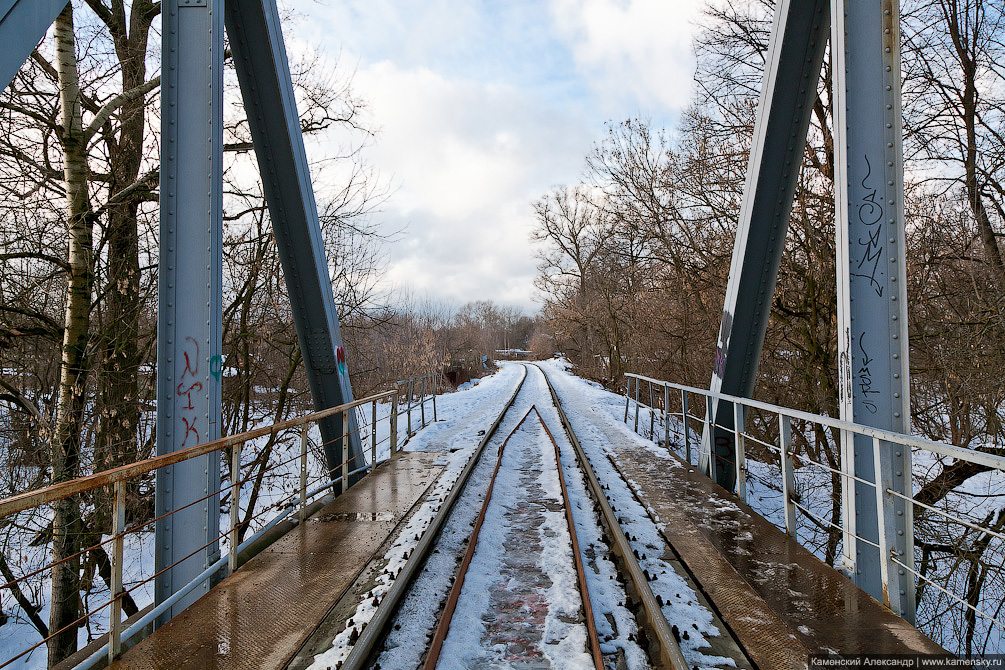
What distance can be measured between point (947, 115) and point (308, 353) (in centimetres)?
1025

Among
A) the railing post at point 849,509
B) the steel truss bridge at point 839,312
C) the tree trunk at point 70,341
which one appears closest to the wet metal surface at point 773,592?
the railing post at point 849,509

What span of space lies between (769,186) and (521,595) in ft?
14.9

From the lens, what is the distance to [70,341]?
21.0 feet

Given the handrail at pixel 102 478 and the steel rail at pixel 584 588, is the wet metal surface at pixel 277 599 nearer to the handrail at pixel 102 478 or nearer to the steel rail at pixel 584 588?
the handrail at pixel 102 478

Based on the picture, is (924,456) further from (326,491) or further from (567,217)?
(567,217)

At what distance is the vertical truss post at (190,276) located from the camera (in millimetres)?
3535

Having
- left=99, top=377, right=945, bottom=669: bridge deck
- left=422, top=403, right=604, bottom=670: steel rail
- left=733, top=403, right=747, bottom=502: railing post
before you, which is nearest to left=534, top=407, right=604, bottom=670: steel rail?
left=422, top=403, right=604, bottom=670: steel rail

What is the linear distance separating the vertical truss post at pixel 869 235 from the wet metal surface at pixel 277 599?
351 cm

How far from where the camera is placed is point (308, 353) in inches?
234

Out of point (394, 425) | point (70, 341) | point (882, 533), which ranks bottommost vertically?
point (394, 425)

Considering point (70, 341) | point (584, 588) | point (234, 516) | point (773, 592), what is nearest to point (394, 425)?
point (70, 341)

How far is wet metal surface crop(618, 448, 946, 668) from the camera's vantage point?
270 centimetres

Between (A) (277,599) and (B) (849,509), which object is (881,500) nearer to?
(B) (849,509)

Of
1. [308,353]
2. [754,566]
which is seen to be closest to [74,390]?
[308,353]
